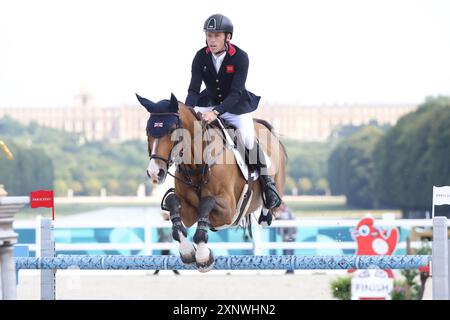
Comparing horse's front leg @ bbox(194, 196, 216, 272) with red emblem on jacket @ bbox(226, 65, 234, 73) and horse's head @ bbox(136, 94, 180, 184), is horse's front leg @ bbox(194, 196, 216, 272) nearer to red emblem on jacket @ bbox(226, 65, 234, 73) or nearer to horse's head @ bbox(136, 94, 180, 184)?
horse's head @ bbox(136, 94, 180, 184)

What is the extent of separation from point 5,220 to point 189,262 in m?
1.88

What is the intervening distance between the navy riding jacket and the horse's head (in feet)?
2.46

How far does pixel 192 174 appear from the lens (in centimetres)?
741

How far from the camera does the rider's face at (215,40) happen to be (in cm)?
774

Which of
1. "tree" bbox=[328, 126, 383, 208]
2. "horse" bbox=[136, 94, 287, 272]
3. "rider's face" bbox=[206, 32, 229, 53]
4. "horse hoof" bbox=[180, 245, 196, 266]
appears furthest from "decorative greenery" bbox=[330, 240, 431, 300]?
"tree" bbox=[328, 126, 383, 208]

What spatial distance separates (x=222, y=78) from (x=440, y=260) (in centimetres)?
249

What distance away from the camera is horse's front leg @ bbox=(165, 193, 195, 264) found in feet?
22.2

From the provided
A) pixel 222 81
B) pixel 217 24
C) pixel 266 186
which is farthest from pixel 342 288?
pixel 217 24

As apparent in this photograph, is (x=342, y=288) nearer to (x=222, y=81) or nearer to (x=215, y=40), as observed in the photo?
(x=222, y=81)

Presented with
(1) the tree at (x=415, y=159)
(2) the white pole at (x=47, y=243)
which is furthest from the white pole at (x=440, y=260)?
(1) the tree at (x=415, y=159)

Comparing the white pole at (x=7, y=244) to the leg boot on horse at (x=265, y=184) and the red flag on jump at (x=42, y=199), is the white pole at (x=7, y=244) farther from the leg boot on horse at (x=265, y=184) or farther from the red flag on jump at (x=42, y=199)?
the leg boot on horse at (x=265, y=184)

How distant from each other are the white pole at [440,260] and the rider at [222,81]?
74.8 inches

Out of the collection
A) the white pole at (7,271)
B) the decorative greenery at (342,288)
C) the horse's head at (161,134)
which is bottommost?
the decorative greenery at (342,288)
